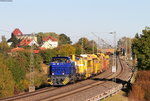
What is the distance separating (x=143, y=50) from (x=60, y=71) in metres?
13.1

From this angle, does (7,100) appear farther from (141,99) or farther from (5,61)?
(5,61)

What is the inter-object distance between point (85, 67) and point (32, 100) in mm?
20945

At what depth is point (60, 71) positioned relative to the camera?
3634cm

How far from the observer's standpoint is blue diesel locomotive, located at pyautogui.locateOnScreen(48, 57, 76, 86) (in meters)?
36.1

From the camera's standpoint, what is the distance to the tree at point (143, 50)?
42.9m

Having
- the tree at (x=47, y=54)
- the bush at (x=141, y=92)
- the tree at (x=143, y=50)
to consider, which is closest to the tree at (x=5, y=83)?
the tree at (x=143, y=50)

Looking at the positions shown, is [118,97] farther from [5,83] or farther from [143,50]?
[5,83]

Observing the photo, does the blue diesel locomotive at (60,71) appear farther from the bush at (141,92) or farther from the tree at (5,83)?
the tree at (5,83)

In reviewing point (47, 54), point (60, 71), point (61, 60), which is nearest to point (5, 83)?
point (61, 60)

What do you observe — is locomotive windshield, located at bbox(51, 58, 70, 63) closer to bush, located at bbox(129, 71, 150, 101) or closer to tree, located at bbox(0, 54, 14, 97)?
bush, located at bbox(129, 71, 150, 101)

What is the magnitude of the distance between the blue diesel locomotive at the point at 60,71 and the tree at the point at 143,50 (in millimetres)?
11372

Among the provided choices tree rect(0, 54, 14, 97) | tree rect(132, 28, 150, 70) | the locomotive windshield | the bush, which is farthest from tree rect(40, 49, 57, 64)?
the locomotive windshield

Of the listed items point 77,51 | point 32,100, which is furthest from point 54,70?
point 77,51

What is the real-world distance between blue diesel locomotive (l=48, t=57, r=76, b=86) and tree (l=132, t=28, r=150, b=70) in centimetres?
1137
